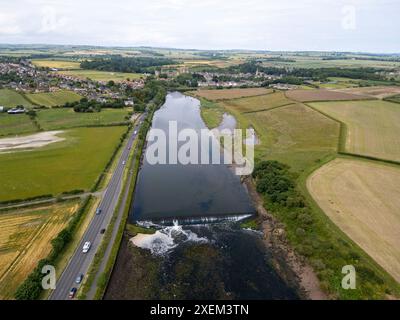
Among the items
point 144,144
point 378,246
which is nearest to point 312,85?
point 144,144

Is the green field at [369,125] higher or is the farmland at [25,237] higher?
the green field at [369,125]

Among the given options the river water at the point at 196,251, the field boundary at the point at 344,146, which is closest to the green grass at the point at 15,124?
the river water at the point at 196,251

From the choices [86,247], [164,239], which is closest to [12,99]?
[86,247]

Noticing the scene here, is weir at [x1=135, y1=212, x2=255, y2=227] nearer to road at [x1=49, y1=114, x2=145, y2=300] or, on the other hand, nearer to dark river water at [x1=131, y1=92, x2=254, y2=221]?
dark river water at [x1=131, y1=92, x2=254, y2=221]

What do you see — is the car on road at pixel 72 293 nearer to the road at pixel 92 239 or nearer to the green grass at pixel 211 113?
the road at pixel 92 239

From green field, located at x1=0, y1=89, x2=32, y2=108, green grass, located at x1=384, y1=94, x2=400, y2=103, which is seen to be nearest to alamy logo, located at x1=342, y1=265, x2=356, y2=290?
green grass, located at x1=384, y1=94, x2=400, y2=103

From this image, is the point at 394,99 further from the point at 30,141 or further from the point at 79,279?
the point at 79,279
